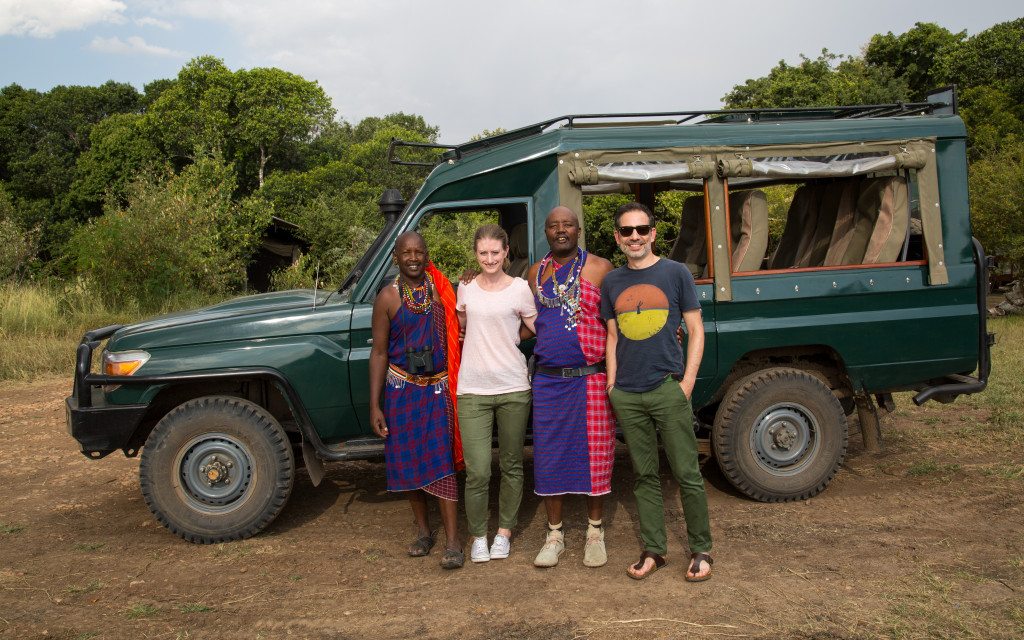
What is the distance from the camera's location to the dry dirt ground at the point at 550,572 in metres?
3.70

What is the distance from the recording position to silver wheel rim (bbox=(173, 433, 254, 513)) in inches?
191

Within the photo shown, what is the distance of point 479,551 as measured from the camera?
176 inches

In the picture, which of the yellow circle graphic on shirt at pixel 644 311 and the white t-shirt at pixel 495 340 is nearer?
the yellow circle graphic on shirt at pixel 644 311

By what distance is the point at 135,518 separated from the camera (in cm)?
554

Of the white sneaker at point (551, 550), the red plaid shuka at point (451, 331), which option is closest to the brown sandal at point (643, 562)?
the white sneaker at point (551, 550)

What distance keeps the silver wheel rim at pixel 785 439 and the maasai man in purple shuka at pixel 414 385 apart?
2.09m

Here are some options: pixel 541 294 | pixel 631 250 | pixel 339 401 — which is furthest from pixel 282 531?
pixel 631 250

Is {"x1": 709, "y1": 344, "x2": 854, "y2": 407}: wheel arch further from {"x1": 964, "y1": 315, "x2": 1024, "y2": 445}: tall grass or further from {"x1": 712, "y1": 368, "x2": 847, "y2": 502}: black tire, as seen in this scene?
{"x1": 964, "y1": 315, "x2": 1024, "y2": 445}: tall grass

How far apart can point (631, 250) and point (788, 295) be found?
163 centimetres

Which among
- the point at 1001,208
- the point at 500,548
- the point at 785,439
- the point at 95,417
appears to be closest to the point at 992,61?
the point at 1001,208

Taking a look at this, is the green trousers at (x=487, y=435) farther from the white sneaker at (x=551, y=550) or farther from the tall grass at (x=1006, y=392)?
the tall grass at (x=1006, y=392)

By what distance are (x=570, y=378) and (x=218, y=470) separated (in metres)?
2.23

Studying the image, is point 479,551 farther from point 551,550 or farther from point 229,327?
point 229,327

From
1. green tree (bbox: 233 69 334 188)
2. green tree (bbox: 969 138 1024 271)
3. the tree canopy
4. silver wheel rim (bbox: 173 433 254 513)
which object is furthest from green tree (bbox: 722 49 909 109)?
silver wheel rim (bbox: 173 433 254 513)
